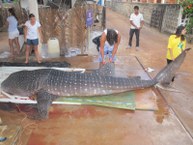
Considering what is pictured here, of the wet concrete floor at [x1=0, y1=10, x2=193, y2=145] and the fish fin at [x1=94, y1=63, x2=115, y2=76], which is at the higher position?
the fish fin at [x1=94, y1=63, x2=115, y2=76]

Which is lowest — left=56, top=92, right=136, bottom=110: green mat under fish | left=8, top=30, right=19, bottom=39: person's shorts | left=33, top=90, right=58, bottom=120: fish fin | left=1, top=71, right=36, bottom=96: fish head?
left=56, top=92, right=136, bottom=110: green mat under fish

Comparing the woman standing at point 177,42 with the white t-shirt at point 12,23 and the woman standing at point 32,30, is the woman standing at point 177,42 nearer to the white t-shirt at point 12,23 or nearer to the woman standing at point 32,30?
the woman standing at point 32,30

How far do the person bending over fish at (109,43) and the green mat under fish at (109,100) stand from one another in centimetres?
121

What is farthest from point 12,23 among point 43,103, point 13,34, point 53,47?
point 43,103

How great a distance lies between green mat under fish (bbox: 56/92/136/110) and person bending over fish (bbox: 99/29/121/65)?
1.21 meters

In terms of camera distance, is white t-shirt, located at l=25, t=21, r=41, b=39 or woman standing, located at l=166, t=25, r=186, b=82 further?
white t-shirt, located at l=25, t=21, r=41, b=39

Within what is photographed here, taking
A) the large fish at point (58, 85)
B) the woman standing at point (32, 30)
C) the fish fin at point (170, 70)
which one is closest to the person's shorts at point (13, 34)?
the woman standing at point (32, 30)

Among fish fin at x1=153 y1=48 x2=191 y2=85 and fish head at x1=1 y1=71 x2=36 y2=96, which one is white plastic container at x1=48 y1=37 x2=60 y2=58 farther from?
fish fin at x1=153 y1=48 x2=191 y2=85

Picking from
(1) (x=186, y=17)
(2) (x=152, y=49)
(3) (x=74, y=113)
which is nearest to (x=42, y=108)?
(3) (x=74, y=113)

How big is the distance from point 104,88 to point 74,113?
2.87 ft

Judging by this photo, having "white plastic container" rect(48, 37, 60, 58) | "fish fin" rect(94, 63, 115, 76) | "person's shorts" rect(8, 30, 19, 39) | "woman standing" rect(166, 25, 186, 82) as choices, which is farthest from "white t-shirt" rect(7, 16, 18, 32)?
"woman standing" rect(166, 25, 186, 82)

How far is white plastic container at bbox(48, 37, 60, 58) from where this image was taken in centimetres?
812

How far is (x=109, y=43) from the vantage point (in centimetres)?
553

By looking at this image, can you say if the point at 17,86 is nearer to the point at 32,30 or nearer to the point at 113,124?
the point at 113,124
